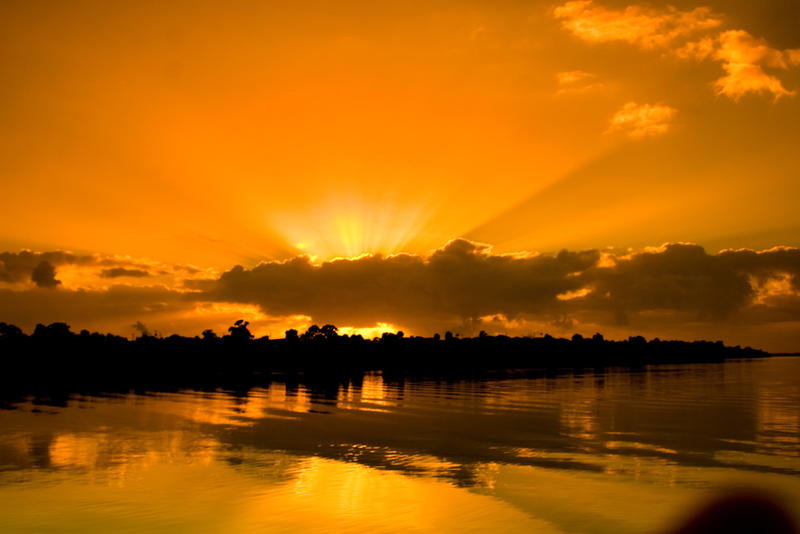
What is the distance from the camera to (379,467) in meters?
30.5

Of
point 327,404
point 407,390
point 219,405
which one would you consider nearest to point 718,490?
point 327,404

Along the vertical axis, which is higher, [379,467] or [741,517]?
[741,517]

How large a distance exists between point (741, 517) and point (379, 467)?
49.0 ft

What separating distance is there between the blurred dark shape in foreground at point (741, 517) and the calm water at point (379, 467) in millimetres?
726

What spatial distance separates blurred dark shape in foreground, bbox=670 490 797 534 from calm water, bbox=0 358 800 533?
2.38 feet

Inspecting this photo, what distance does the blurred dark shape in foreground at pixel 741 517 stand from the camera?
69.6 feet

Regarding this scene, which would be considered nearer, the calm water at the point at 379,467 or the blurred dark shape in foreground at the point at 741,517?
the blurred dark shape in foreground at the point at 741,517

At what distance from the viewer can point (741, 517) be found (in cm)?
2234

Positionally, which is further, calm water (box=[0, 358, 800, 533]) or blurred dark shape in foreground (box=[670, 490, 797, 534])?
calm water (box=[0, 358, 800, 533])

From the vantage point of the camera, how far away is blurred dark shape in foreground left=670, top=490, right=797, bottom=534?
21219 mm

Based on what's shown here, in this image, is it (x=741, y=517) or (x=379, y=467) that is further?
(x=379, y=467)

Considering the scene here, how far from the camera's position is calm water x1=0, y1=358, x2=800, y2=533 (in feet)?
73.0

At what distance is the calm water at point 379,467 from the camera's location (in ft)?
73.0

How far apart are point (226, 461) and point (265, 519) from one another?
1083 centimetres
